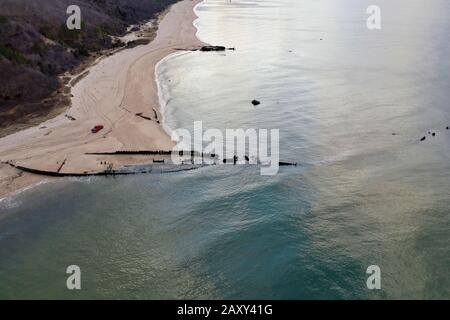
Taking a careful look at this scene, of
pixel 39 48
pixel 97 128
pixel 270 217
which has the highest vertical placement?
pixel 39 48

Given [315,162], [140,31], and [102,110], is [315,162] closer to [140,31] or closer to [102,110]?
[102,110]

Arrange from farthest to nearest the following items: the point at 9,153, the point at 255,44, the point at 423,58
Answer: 1. the point at 255,44
2. the point at 423,58
3. the point at 9,153

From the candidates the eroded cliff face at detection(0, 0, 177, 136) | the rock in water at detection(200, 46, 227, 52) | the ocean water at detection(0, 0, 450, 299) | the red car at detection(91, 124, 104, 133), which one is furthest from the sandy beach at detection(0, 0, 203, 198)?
the rock in water at detection(200, 46, 227, 52)

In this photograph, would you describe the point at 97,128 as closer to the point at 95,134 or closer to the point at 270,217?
the point at 95,134

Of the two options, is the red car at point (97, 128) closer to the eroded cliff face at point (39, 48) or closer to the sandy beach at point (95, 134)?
the sandy beach at point (95, 134)

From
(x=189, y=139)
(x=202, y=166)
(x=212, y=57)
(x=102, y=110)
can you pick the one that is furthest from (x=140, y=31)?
(x=202, y=166)

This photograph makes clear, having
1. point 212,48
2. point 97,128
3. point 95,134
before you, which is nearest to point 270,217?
point 95,134

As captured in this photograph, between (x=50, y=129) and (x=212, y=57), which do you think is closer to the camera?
(x=50, y=129)
